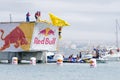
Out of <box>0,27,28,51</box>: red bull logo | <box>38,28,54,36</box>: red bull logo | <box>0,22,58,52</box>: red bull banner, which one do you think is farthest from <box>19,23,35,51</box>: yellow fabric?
<box>38,28,54,36</box>: red bull logo

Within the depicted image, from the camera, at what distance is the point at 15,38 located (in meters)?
78.2

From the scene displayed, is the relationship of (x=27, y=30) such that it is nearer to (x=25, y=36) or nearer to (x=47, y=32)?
(x=25, y=36)

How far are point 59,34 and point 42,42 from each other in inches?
132

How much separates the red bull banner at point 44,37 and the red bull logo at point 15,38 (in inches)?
64.4

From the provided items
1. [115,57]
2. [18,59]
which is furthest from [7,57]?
[115,57]

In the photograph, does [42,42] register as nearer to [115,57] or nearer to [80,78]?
[80,78]

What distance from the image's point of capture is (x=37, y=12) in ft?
250

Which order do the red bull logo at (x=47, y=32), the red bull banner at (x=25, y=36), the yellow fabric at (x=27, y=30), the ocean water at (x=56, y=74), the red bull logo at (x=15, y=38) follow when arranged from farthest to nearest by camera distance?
the red bull logo at (x=47, y=32)
the red bull logo at (x=15, y=38)
the red bull banner at (x=25, y=36)
the yellow fabric at (x=27, y=30)
the ocean water at (x=56, y=74)

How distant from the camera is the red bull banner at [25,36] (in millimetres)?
76750

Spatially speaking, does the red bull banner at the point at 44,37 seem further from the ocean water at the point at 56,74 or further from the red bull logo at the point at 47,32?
the ocean water at the point at 56,74

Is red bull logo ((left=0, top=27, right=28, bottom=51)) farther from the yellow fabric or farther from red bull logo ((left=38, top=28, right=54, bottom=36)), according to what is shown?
red bull logo ((left=38, top=28, right=54, bottom=36))

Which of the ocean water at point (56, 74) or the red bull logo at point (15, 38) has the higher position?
the red bull logo at point (15, 38)

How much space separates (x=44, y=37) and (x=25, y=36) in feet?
10.5

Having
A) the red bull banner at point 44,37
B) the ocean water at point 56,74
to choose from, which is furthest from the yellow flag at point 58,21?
the ocean water at point 56,74
